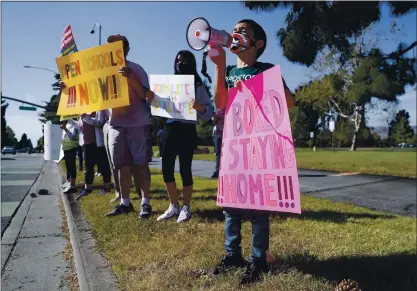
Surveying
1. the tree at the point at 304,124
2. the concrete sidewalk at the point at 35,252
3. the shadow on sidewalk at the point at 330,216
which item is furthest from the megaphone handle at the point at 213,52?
the tree at the point at 304,124

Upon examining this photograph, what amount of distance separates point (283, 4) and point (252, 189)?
7.65m

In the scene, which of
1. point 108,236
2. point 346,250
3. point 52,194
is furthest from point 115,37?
point 52,194

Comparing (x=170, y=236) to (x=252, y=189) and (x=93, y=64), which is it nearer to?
(x=252, y=189)

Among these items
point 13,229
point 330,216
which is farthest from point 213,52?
point 13,229

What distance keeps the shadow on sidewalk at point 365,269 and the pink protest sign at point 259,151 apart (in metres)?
0.55

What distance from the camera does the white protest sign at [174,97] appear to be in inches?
152

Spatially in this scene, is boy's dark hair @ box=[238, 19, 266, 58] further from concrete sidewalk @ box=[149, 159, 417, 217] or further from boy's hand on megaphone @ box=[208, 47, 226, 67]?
concrete sidewalk @ box=[149, 159, 417, 217]

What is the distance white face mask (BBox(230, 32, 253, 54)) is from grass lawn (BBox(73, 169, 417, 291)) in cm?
138

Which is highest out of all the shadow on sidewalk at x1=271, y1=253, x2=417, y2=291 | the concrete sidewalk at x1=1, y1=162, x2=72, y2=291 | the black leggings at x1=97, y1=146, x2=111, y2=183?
the black leggings at x1=97, y1=146, x2=111, y2=183

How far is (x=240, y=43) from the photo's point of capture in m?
2.45

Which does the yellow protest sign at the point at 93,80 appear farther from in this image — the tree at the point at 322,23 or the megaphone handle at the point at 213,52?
the tree at the point at 322,23

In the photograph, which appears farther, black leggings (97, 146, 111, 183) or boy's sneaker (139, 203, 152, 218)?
black leggings (97, 146, 111, 183)

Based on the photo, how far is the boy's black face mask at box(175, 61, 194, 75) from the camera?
4.03m

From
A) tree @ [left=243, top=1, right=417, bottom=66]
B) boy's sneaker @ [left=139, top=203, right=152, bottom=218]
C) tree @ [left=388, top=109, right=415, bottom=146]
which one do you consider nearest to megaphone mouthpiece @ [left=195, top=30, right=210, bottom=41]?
boy's sneaker @ [left=139, top=203, right=152, bottom=218]
